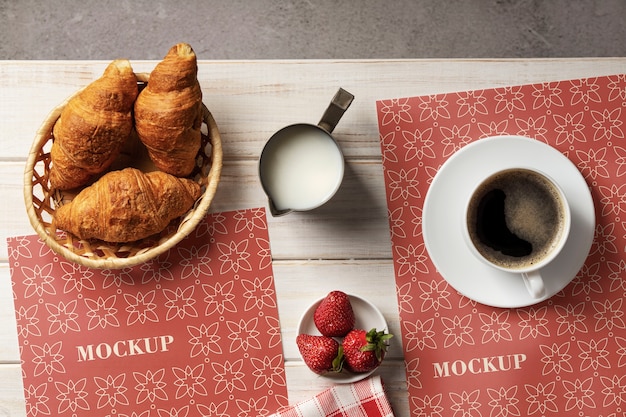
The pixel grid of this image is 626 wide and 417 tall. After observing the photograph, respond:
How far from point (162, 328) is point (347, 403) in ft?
1.15

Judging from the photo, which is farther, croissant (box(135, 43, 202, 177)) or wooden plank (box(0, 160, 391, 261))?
wooden plank (box(0, 160, 391, 261))

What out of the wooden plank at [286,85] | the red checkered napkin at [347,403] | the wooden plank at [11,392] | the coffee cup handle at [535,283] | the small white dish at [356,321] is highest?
the wooden plank at [286,85]

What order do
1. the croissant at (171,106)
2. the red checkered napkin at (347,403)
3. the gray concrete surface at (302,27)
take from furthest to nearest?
the gray concrete surface at (302,27) → the red checkered napkin at (347,403) → the croissant at (171,106)

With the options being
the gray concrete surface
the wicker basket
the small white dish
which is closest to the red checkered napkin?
the small white dish

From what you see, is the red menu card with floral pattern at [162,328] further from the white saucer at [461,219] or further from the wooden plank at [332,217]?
the white saucer at [461,219]

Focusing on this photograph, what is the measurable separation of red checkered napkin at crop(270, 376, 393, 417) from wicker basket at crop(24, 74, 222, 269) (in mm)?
365

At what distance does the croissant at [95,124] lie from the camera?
3.11 ft

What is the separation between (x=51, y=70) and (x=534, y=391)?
102 cm

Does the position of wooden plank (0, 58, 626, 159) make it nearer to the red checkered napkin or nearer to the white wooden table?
the white wooden table

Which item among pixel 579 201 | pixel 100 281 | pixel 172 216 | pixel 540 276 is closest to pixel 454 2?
pixel 579 201

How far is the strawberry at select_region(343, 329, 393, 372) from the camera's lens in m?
1.00

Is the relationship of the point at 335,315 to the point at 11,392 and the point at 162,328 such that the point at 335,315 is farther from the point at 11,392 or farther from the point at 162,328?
the point at 11,392

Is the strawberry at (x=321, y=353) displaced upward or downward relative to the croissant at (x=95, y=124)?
downward

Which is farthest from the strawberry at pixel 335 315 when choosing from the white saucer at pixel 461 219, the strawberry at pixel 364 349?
the white saucer at pixel 461 219
